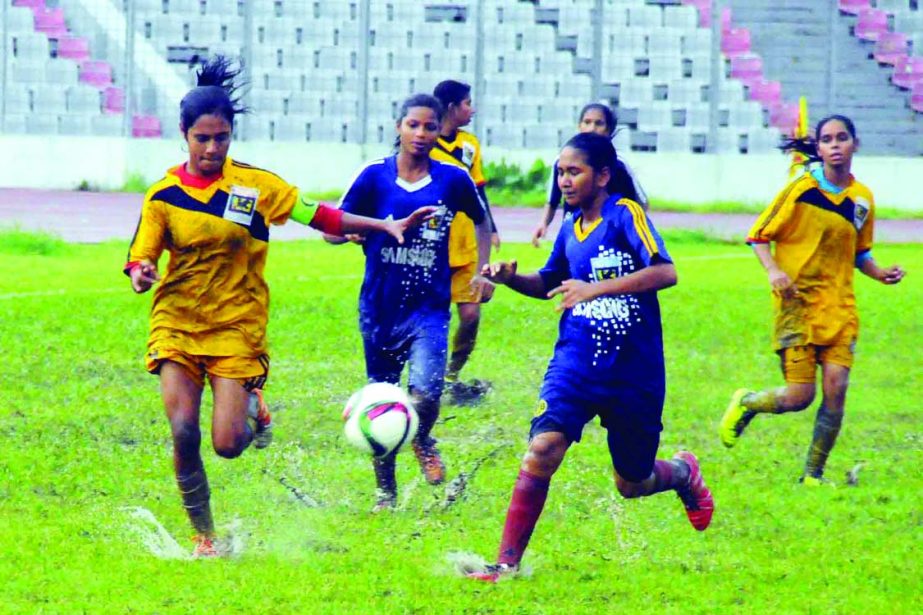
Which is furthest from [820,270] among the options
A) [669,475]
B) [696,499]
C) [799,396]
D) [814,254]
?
[669,475]

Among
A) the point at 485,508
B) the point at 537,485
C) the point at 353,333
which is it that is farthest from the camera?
the point at 353,333

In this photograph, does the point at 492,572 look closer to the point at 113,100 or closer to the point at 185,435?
the point at 185,435

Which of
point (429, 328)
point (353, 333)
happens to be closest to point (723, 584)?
point (429, 328)

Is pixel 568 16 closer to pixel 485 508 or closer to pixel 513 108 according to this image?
pixel 513 108

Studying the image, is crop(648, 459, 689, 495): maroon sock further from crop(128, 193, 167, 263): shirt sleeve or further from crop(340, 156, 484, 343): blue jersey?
crop(128, 193, 167, 263): shirt sleeve

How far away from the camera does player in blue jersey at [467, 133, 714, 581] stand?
21.1ft

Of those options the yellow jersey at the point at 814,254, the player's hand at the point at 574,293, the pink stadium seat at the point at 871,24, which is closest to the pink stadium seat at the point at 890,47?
the pink stadium seat at the point at 871,24

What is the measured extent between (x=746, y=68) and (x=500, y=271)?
84.3ft

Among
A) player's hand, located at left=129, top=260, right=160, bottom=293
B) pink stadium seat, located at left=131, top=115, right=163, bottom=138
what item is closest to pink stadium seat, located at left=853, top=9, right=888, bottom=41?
pink stadium seat, located at left=131, top=115, right=163, bottom=138

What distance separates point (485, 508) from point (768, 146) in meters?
23.5

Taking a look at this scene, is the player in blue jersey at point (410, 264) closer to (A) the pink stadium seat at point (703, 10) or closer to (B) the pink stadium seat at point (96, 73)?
(B) the pink stadium seat at point (96, 73)

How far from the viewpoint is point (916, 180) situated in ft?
99.0

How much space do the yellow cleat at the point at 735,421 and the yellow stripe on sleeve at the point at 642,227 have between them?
2.83 metres

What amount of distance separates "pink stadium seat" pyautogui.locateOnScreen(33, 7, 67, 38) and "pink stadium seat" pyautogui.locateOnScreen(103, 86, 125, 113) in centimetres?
158
